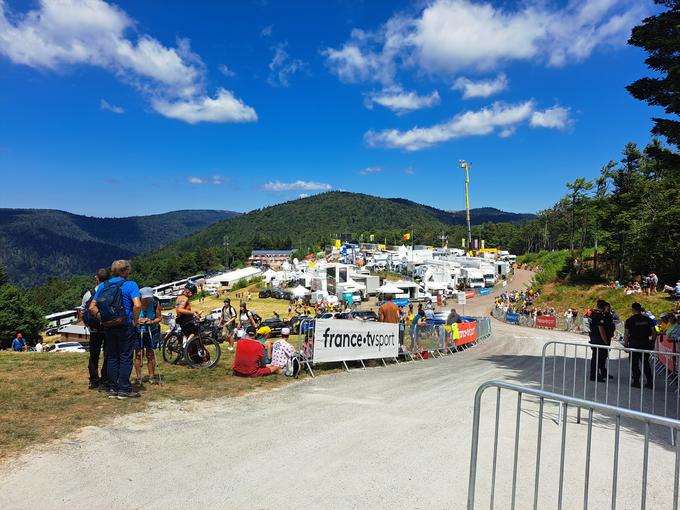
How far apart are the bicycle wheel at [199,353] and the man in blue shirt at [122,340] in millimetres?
2345

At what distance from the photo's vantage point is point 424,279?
56.0 meters

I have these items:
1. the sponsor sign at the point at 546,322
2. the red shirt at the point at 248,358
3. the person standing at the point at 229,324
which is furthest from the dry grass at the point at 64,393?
the sponsor sign at the point at 546,322

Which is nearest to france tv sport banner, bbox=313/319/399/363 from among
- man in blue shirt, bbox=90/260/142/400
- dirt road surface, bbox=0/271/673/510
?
dirt road surface, bbox=0/271/673/510

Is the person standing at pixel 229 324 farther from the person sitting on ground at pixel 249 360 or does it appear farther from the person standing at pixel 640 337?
the person standing at pixel 640 337

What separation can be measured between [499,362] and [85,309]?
428 inches

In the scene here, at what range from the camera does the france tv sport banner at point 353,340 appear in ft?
33.0

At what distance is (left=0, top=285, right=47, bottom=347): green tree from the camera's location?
40.5 metres

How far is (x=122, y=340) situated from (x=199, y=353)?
115 inches

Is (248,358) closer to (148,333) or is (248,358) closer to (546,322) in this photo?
(148,333)

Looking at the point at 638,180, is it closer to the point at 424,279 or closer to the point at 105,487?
the point at 424,279

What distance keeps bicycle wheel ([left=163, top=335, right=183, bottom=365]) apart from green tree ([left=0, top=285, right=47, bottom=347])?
39.5 metres

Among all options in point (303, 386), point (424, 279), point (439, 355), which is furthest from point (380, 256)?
point (303, 386)

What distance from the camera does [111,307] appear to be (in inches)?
242

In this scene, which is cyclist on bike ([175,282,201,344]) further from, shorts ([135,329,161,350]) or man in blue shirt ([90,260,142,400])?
man in blue shirt ([90,260,142,400])
